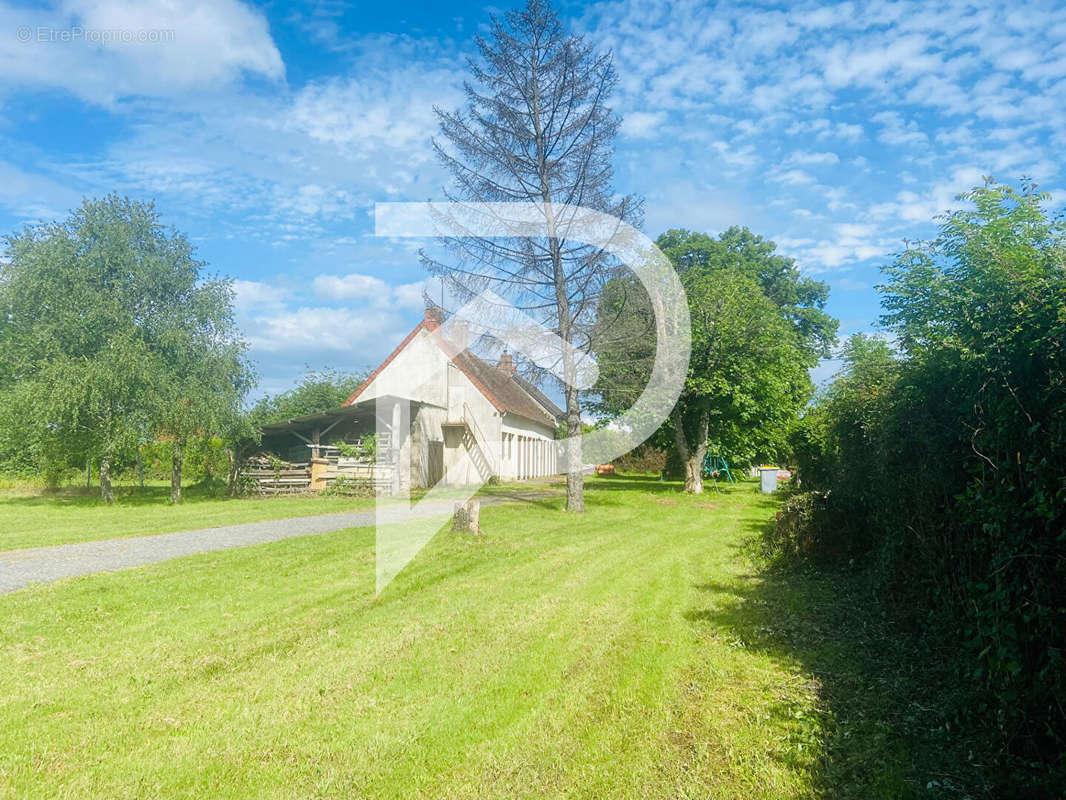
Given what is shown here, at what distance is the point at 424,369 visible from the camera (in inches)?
1107

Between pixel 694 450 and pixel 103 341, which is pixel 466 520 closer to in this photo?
pixel 694 450

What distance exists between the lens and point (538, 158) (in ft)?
51.9

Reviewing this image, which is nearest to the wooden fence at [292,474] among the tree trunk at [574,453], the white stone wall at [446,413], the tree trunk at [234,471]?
the tree trunk at [234,471]

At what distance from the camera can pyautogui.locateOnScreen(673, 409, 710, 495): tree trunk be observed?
22.2 meters

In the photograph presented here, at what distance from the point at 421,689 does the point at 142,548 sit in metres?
7.89

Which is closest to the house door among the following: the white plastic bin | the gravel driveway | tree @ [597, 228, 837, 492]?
tree @ [597, 228, 837, 492]

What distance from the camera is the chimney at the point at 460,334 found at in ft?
52.7

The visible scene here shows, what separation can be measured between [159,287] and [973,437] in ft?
72.9

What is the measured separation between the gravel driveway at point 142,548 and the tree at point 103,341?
8018 millimetres

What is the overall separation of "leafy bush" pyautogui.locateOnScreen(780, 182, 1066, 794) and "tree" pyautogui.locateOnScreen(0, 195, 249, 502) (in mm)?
18912

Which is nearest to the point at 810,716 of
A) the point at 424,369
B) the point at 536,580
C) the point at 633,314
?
the point at 536,580

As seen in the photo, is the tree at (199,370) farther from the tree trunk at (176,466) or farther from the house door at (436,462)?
the house door at (436,462)

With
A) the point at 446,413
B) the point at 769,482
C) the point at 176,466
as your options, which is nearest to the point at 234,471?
the point at 176,466

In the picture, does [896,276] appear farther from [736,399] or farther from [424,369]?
[424,369]
